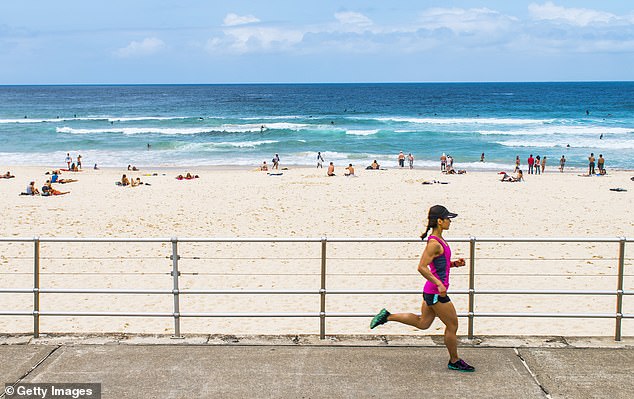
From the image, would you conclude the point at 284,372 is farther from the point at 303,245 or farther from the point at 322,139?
the point at 322,139

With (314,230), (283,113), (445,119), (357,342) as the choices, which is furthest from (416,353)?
(283,113)

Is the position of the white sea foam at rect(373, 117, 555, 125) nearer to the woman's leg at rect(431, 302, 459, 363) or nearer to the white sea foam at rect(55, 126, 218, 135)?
the white sea foam at rect(55, 126, 218, 135)

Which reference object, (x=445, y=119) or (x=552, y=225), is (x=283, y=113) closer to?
(x=445, y=119)

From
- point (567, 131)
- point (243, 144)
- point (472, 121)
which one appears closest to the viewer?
point (243, 144)

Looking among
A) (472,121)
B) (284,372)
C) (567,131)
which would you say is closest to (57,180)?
(284,372)

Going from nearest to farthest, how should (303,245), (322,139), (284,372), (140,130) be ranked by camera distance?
(284,372), (303,245), (322,139), (140,130)

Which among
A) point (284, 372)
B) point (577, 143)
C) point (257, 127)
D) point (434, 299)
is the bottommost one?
point (284, 372)

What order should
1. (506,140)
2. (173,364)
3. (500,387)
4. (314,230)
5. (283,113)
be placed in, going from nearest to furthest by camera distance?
(500,387) → (173,364) → (314,230) → (506,140) → (283,113)

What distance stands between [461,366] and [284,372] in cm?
140

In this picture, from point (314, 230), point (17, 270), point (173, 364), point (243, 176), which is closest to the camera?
point (173, 364)

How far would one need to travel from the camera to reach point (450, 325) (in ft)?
17.8

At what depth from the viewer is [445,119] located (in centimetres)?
7650

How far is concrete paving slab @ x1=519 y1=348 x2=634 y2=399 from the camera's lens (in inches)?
196

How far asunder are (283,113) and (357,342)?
84.9 m
